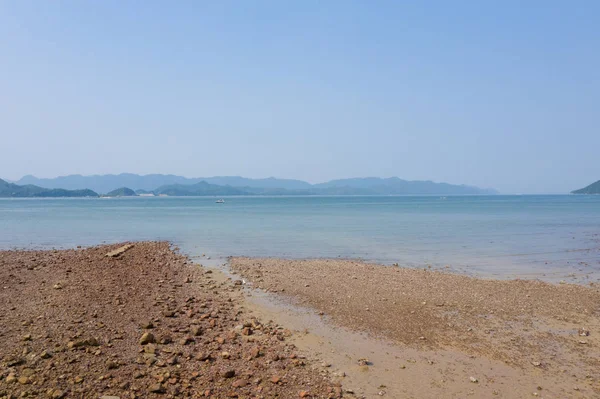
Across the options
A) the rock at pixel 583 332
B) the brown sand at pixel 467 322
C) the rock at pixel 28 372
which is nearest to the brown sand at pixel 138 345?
the rock at pixel 28 372

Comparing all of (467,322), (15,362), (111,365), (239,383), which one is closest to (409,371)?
(239,383)

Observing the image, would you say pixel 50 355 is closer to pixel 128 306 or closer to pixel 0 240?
pixel 128 306

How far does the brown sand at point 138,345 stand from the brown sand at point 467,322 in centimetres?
212

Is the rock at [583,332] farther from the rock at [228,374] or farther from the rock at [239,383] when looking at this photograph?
the rock at [228,374]

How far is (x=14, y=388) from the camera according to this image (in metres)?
6.60

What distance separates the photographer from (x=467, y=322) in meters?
11.3

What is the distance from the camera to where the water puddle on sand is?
7422 millimetres

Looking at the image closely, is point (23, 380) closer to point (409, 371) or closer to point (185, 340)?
point (185, 340)

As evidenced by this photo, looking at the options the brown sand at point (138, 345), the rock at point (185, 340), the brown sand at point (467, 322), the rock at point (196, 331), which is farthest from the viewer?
the rock at point (196, 331)

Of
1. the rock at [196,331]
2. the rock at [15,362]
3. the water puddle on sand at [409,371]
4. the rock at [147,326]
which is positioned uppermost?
the rock at [15,362]

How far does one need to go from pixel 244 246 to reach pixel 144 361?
20721mm

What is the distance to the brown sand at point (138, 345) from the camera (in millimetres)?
→ 6953

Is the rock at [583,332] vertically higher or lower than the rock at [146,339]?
lower

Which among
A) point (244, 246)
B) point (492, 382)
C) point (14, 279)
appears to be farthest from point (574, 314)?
point (244, 246)
